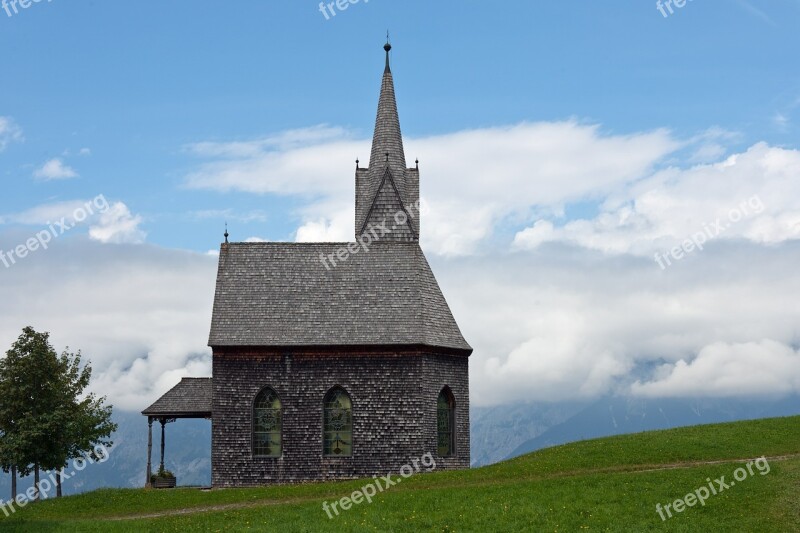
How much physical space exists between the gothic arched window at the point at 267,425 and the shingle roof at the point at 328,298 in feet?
9.34

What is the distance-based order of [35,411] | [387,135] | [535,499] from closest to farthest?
[535,499]
[35,411]
[387,135]

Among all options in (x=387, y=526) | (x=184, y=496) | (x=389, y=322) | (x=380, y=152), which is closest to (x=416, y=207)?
(x=380, y=152)

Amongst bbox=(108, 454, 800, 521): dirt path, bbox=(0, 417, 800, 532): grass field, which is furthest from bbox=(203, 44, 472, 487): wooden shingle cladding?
bbox=(108, 454, 800, 521): dirt path

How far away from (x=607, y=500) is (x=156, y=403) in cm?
2524

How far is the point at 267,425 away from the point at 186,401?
516 cm

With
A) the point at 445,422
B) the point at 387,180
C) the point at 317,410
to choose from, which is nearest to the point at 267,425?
the point at 317,410

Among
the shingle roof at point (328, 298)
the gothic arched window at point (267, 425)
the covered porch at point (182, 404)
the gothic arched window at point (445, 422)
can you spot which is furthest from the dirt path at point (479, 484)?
the shingle roof at point (328, 298)

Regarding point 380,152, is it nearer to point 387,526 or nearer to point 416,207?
point 416,207

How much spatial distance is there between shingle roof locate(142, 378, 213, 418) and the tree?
3.87 m

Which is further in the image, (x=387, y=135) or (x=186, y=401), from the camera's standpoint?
(x=387, y=135)

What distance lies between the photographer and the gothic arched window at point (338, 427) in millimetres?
47125

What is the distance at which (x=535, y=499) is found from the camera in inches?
1374

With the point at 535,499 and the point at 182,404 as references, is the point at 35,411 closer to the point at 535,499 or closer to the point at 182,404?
the point at 182,404

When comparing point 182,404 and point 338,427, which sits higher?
→ point 182,404
